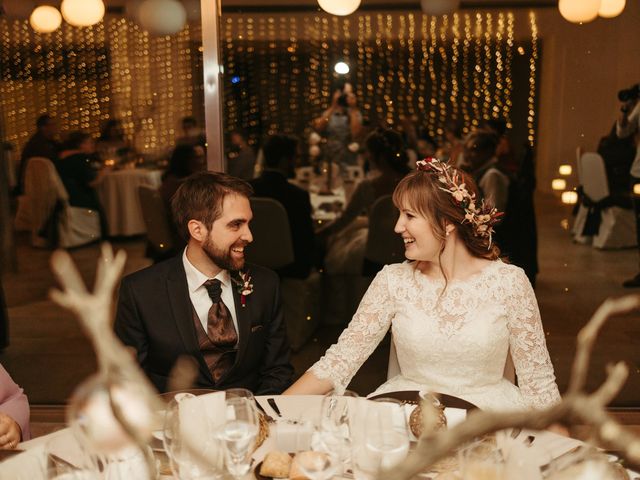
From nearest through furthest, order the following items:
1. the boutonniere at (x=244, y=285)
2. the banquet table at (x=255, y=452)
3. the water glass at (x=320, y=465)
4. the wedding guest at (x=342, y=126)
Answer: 1. the water glass at (x=320, y=465)
2. the banquet table at (x=255, y=452)
3. the boutonniere at (x=244, y=285)
4. the wedding guest at (x=342, y=126)

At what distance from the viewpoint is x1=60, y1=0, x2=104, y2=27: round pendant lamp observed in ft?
12.2

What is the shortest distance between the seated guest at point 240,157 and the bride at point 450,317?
5.19 ft

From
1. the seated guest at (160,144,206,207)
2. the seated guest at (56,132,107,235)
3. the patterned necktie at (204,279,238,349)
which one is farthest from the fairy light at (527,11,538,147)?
the seated guest at (56,132,107,235)

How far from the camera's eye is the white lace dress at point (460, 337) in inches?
92.7

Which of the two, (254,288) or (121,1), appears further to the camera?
(121,1)

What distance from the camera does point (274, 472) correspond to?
1398 mm

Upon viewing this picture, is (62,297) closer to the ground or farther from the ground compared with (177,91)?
closer to the ground

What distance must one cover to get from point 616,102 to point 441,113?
2.97 ft

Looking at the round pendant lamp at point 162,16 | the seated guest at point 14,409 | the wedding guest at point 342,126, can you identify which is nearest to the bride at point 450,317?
the seated guest at point 14,409

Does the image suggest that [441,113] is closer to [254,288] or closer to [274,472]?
[254,288]

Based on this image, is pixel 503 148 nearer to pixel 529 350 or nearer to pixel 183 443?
pixel 529 350

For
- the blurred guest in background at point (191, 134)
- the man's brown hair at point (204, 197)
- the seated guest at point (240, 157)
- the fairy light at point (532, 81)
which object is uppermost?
the fairy light at point (532, 81)

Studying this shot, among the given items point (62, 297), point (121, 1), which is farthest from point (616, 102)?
point (62, 297)

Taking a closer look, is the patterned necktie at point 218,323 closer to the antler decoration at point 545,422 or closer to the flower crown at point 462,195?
the flower crown at point 462,195
